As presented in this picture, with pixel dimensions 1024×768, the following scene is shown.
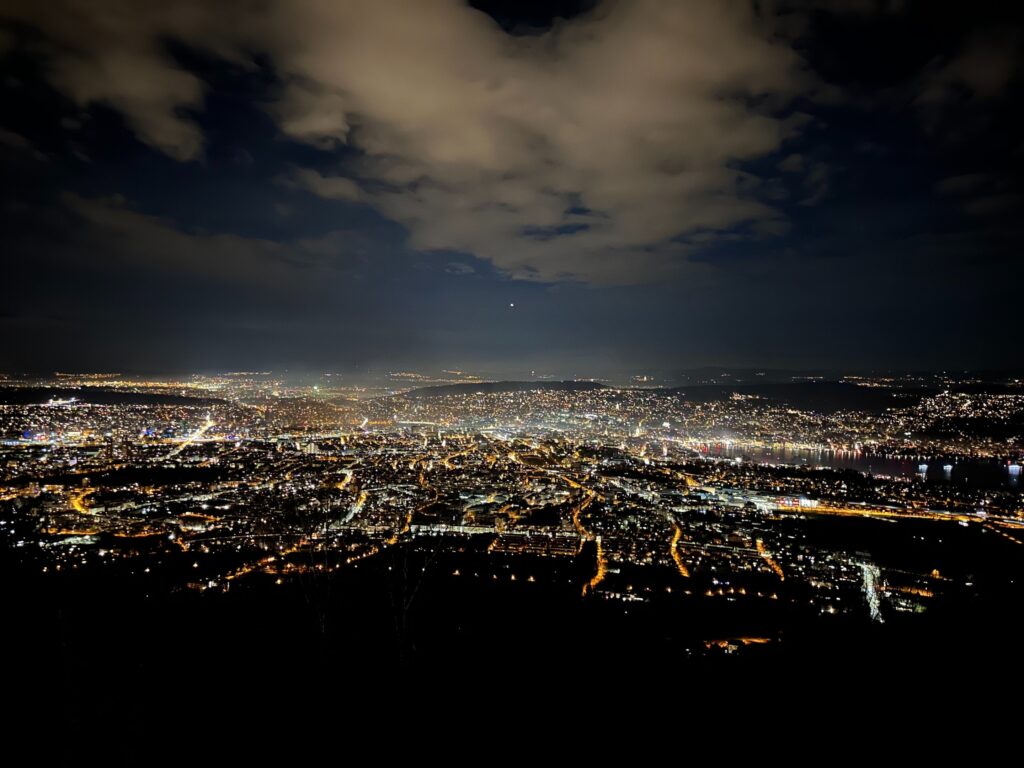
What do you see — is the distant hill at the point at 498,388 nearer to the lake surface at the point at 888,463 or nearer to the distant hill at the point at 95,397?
the distant hill at the point at 95,397


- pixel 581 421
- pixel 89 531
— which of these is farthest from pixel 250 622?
pixel 581 421

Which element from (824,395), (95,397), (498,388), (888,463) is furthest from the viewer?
(498,388)

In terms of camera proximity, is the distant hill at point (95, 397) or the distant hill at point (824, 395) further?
the distant hill at point (824, 395)

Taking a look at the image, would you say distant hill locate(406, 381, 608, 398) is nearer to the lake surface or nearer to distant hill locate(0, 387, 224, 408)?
distant hill locate(0, 387, 224, 408)

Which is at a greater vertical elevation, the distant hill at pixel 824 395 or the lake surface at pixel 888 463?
the distant hill at pixel 824 395

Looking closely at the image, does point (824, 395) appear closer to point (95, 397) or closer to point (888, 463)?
point (888, 463)

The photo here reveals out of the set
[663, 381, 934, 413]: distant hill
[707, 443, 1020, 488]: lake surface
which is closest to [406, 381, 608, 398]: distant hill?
[663, 381, 934, 413]: distant hill

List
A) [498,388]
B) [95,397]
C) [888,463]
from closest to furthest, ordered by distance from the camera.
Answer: [888,463]
[95,397]
[498,388]

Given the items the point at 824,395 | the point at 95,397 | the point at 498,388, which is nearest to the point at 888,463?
the point at 824,395

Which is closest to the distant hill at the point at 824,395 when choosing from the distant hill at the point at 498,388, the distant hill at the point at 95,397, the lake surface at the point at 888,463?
the distant hill at the point at 498,388
